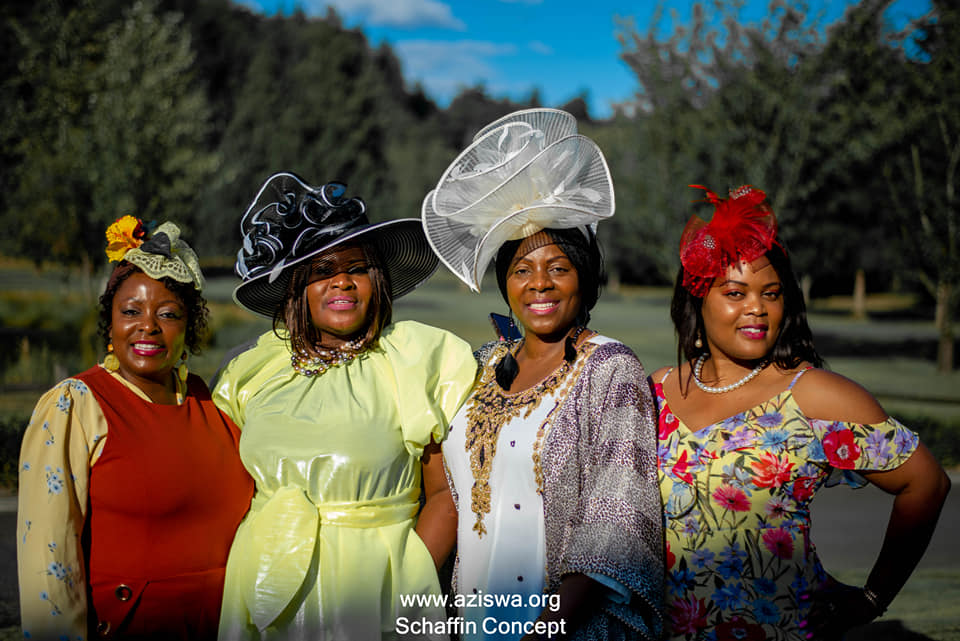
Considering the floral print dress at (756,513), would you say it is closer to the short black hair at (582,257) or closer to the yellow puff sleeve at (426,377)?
the short black hair at (582,257)

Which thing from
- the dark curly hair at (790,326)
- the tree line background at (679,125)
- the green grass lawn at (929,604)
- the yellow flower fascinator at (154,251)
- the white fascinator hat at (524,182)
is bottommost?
the green grass lawn at (929,604)

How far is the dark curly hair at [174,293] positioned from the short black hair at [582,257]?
3.77ft

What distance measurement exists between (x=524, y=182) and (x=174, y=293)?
51.0 inches

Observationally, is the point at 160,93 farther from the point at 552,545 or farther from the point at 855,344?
the point at 855,344

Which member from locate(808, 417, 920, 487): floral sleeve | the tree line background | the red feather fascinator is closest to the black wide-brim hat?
the red feather fascinator

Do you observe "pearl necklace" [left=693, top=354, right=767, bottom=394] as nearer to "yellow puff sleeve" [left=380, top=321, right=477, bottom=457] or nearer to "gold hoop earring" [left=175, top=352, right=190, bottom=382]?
"yellow puff sleeve" [left=380, top=321, right=477, bottom=457]

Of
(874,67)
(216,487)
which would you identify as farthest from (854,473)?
(874,67)

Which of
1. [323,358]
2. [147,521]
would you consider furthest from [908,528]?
[147,521]

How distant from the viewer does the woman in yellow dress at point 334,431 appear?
257cm

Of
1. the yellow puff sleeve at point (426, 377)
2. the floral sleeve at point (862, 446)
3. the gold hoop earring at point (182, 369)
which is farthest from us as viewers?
the gold hoop earring at point (182, 369)

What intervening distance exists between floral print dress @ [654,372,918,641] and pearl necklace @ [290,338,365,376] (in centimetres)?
121

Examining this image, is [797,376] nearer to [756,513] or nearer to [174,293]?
[756,513]

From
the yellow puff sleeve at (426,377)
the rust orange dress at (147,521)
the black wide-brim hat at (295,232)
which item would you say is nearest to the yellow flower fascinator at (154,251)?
the black wide-brim hat at (295,232)

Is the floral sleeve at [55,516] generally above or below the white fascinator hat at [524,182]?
below
